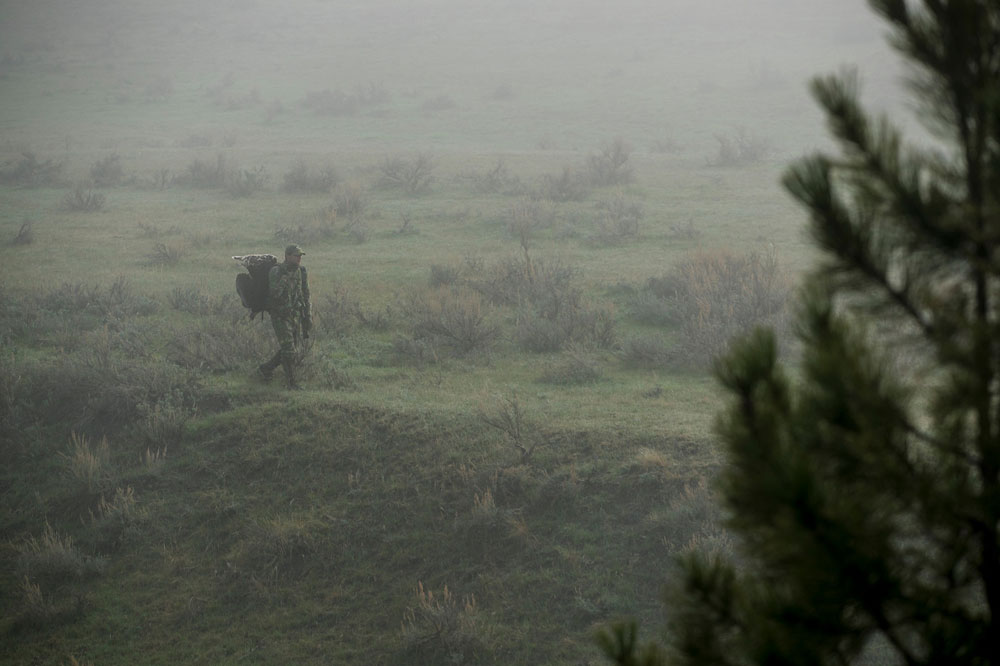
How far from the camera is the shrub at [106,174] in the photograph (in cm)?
2591

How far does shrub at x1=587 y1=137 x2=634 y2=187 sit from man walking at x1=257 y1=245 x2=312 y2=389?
12.6 metres

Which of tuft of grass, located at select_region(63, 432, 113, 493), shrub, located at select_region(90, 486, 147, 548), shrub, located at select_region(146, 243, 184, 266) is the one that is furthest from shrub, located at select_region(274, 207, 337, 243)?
shrub, located at select_region(90, 486, 147, 548)

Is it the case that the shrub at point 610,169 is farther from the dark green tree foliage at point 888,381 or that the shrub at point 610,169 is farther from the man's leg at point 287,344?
the dark green tree foliage at point 888,381

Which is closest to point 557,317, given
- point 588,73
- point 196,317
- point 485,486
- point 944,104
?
point 485,486

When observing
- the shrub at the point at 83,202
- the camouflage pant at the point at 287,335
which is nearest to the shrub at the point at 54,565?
the camouflage pant at the point at 287,335

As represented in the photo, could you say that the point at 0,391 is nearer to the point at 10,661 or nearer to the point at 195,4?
the point at 10,661

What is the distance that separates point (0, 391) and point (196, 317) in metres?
3.41

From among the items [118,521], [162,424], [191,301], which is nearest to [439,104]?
[191,301]

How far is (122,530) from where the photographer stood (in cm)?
920

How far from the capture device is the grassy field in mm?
7945

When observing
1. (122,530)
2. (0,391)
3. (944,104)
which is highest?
(944,104)

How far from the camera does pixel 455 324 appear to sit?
40.0ft

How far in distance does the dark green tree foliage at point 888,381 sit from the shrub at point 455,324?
32.0 feet

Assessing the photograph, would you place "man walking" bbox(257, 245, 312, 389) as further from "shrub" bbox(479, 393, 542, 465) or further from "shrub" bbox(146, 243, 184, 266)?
"shrub" bbox(146, 243, 184, 266)
